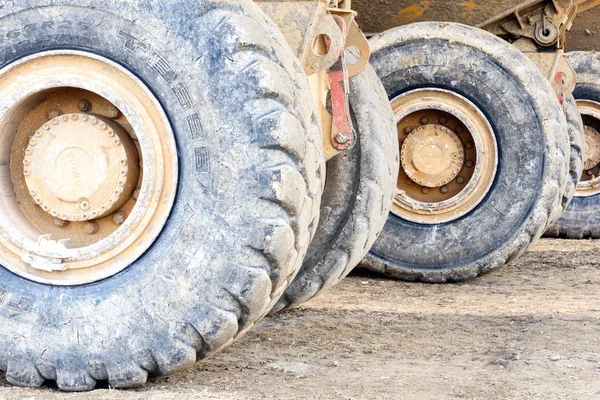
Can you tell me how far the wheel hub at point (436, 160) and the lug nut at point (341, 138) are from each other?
6.97 ft

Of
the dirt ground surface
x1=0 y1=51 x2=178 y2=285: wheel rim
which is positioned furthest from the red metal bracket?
x1=0 y1=51 x2=178 y2=285: wheel rim

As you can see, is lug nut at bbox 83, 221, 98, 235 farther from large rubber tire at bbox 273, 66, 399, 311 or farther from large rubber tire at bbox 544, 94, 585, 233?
large rubber tire at bbox 544, 94, 585, 233

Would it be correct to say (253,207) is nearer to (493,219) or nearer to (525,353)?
(525,353)

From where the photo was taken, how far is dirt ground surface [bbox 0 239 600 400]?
140 inches

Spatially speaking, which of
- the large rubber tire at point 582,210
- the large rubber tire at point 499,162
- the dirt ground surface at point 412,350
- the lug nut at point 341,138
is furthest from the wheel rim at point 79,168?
the large rubber tire at point 582,210

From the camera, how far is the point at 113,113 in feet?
11.6

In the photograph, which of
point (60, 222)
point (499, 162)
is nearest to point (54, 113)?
point (60, 222)

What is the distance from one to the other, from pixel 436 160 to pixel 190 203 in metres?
3.31

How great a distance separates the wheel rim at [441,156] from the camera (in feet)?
20.8

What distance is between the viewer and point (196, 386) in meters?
3.51

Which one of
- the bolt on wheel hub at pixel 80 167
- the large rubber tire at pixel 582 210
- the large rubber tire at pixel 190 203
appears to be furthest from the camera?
the large rubber tire at pixel 582 210

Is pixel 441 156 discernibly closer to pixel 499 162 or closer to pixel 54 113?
pixel 499 162

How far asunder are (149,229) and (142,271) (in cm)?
13

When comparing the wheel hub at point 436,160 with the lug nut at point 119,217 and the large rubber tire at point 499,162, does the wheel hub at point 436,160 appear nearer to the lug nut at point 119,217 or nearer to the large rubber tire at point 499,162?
the large rubber tire at point 499,162
